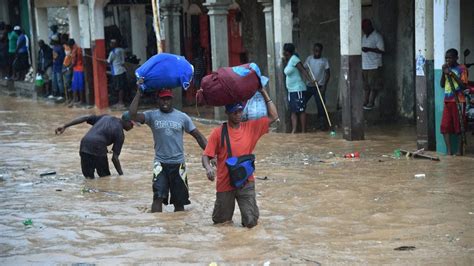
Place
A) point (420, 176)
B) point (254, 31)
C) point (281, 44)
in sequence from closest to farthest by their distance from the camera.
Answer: point (420, 176)
point (281, 44)
point (254, 31)

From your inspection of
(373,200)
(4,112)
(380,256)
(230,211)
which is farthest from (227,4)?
(380,256)

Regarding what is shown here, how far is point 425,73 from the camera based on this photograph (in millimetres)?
12516

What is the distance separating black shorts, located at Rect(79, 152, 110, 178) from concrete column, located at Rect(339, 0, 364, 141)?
4587 millimetres

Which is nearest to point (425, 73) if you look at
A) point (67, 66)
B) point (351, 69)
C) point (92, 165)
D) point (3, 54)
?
point (351, 69)

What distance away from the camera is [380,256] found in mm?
6703

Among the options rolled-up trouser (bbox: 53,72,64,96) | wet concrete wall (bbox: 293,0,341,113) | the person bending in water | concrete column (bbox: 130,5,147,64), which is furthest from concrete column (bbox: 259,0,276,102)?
rolled-up trouser (bbox: 53,72,64,96)

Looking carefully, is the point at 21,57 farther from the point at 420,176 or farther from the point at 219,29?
the point at 420,176

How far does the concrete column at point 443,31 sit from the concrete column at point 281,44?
4.24 m

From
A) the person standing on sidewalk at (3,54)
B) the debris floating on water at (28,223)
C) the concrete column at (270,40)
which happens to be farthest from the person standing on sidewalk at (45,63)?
the debris floating on water at (28,223)

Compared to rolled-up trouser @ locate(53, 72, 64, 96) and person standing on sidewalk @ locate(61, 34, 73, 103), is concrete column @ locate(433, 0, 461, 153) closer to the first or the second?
person standing on sidewalk @ locate(61, 34, 73, 103)

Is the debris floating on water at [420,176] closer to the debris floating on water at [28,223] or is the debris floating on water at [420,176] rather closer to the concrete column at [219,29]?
the debris floating on water at [28,223]

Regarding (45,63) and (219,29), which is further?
(45,63)

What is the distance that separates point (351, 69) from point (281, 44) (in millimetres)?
2052

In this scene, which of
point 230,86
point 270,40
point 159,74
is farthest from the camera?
point 270,40
